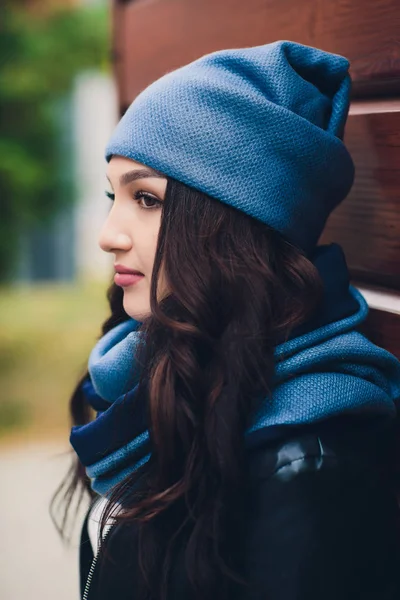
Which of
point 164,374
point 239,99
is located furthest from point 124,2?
point 164,374

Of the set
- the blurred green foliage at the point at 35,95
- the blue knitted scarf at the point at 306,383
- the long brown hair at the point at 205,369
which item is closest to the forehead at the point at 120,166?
the long brown hair at the point at 205,369

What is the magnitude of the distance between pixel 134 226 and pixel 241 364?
45 cm

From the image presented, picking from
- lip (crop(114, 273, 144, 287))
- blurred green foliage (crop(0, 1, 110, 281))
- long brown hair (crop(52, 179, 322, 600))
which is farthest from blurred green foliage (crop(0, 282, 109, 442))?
long brown hair (crop(52, 179, 322, 600))

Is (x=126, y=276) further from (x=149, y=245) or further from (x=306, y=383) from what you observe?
(x=306, y=383)

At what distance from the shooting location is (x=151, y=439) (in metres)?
1.60

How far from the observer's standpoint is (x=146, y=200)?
1736 mm

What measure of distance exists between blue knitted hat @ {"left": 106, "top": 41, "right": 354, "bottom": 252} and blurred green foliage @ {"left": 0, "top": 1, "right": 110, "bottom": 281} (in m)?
7.97

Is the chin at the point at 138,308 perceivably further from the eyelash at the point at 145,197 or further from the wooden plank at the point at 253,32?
the wooden plank at the point at 253,32

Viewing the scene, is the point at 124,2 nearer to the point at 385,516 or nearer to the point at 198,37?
the point at 198,37

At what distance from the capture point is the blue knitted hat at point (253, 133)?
163cm

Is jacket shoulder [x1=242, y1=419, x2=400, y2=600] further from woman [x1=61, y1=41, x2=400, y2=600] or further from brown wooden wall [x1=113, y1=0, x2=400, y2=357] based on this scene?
brown wooden wall [x1=113, y1=0, x2=400, y2=357]

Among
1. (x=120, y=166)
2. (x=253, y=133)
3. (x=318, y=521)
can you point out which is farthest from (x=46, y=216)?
(x=318, y=521)

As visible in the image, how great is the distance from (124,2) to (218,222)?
246 cm

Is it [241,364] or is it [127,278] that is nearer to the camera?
[241,364]
